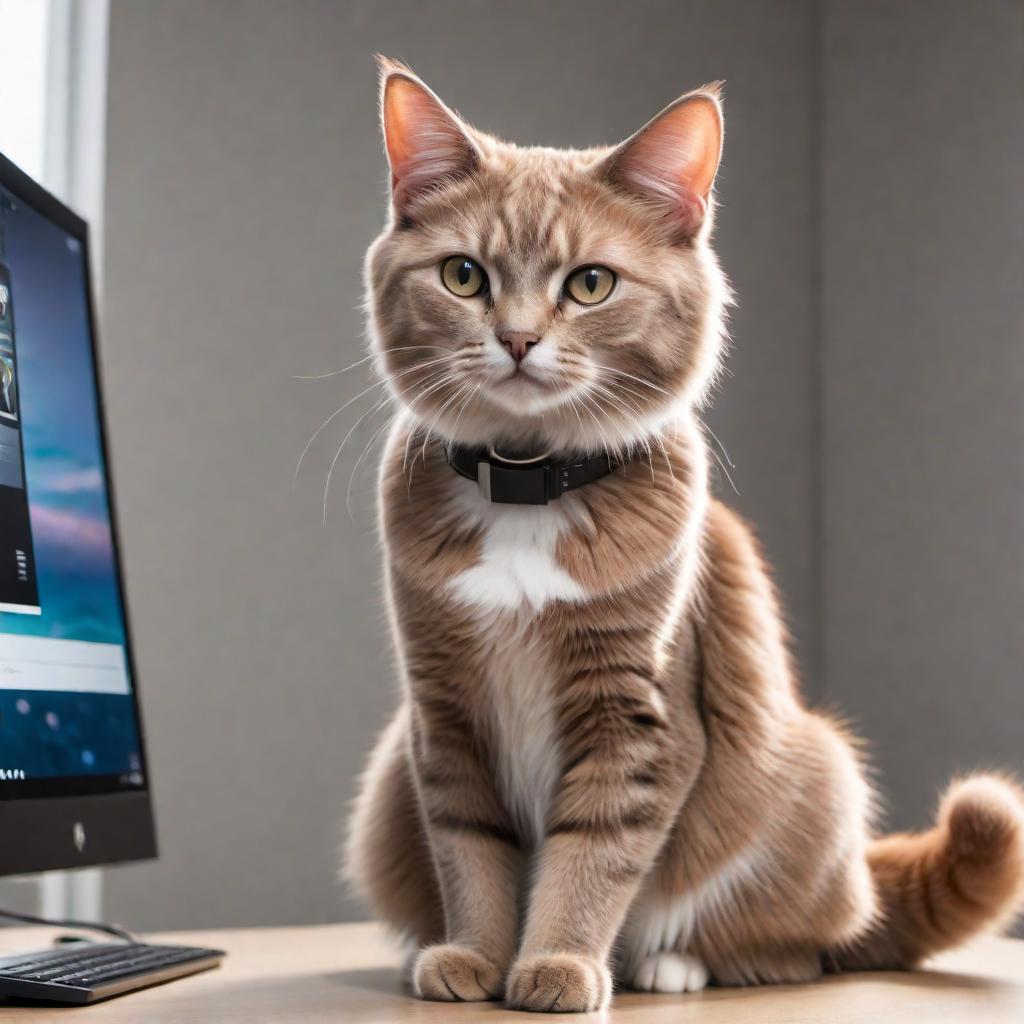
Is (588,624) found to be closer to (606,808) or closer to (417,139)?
(606,808)

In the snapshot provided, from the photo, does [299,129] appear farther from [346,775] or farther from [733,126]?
[346,775]

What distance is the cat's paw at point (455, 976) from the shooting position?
0.99 metres

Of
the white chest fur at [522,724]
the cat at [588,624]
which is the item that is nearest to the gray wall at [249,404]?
the cat at [588,624]

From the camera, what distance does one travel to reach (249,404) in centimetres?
235

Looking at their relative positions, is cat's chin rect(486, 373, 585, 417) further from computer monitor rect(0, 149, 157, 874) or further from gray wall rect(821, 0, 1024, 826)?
gray wall rect(821, 0, 1024, 826)

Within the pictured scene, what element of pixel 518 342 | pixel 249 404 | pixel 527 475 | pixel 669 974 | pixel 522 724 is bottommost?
pixel 669 974

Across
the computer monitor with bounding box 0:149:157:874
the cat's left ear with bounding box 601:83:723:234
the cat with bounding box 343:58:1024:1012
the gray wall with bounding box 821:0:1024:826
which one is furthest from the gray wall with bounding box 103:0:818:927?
the cat's left ear with bounding box 601:83:723:234

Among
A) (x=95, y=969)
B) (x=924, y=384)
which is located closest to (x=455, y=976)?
(x=95, y=969)

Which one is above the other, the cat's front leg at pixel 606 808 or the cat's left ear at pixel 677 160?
the cat's left ear at pixel 677 160

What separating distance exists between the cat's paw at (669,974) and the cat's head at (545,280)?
1.60ft

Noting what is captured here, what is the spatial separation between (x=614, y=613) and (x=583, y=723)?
107 millimetres

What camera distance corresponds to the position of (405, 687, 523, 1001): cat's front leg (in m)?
1.06

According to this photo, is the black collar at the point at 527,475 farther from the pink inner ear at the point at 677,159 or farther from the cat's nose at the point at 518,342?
the pink inner ear at the point at 677,159

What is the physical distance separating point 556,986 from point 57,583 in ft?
1.89
